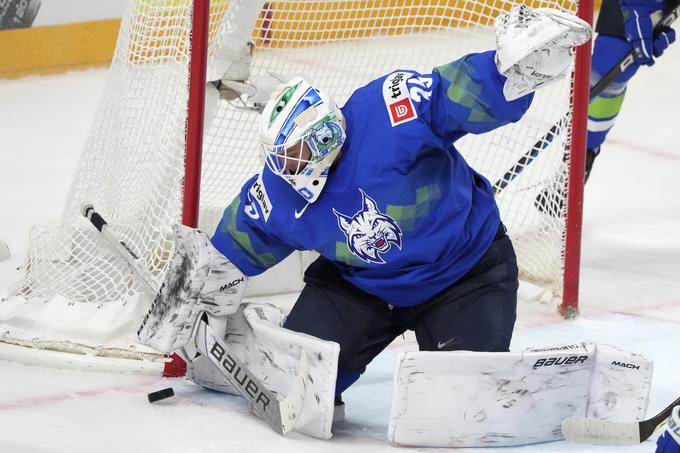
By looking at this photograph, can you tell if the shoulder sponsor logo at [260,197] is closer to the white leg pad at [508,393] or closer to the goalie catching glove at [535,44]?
the white leg pad at [508,393]

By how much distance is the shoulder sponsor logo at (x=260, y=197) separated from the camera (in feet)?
8.97

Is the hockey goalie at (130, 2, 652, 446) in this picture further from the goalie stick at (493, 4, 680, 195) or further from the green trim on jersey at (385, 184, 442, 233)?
the goalie stick at (493, 4, 680, 195)

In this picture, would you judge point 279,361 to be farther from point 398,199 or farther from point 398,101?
point 398,101

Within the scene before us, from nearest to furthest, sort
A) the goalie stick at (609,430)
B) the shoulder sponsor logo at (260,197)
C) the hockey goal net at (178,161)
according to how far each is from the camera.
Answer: the goalie stick at (609,430), the shoulder sponsor logo at (260,197), the hockey goal net at (178,161)

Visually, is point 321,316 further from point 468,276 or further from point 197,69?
point 197,69

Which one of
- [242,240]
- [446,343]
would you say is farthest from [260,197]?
[446,343]

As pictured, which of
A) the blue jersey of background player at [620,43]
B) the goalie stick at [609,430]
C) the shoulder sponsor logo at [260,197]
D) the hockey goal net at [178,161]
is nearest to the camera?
the goalie stick at [609,430]

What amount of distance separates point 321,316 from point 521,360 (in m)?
0.47

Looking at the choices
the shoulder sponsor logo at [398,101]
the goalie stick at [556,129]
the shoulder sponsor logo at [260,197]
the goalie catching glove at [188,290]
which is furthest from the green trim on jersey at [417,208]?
the goalie stick at [556,129]

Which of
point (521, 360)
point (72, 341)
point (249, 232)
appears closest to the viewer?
point (521, 360)

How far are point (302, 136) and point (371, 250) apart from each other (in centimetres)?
28

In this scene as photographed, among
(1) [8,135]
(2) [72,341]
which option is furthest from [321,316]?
(1) [8,135]

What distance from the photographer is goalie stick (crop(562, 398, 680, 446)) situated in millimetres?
2514

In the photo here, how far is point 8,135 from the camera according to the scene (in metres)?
5.51
